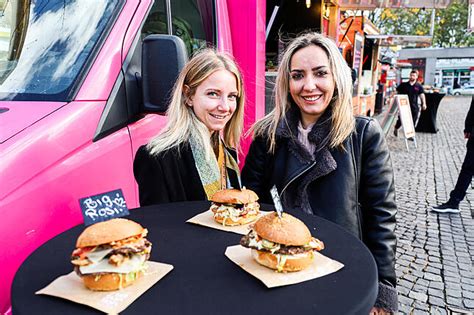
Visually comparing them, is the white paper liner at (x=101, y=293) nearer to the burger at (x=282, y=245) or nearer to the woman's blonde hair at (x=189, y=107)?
the burger at (x=282, y=245)

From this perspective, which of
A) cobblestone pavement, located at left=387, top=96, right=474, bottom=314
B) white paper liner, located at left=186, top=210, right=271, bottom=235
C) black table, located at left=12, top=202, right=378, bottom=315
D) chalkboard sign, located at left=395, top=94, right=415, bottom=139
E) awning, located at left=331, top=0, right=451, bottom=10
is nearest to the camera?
black table, located at left=12, top=202, right=378, bottom=315

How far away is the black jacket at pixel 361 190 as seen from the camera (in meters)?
2.15

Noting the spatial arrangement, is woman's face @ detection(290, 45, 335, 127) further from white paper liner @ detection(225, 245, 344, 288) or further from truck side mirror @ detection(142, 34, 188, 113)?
white paper liner @ detection(225, 245, 344, 288)

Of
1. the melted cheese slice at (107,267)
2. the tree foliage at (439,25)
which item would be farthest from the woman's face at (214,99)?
the tree foliage at (439,25)

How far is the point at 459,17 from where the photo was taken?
4716cm

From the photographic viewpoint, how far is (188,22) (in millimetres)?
3250

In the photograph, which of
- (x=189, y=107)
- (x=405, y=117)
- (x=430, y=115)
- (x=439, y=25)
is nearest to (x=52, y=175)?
(x=189, y=107)

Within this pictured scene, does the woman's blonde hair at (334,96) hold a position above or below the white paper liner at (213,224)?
above

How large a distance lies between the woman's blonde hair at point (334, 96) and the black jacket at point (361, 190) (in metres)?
0.07

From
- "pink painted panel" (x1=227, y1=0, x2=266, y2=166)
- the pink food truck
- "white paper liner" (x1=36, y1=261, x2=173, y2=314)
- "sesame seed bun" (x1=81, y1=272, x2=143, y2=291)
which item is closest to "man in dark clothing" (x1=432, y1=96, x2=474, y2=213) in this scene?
"pink painted panel" (x1=227, y1=0, x2=266, y2=166)

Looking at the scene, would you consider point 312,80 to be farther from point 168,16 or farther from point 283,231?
point 168,16

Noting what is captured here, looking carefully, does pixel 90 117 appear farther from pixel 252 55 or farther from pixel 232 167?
pixel 252 55

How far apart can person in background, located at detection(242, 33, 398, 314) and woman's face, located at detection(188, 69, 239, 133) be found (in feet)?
1.06

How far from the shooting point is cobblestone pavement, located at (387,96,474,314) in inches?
149
